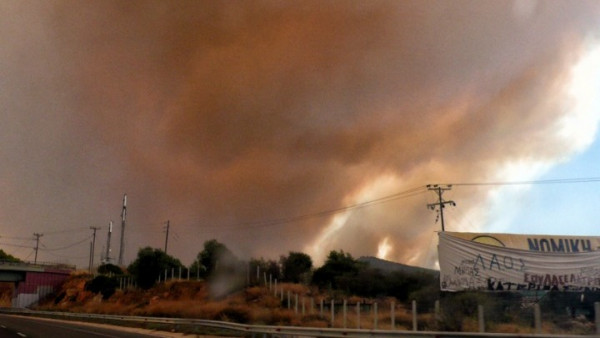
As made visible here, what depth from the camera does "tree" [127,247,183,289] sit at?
262ft

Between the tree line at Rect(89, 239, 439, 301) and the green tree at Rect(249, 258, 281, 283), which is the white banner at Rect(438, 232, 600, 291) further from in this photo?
the green tree at Rect(249, 258, 281, 283)

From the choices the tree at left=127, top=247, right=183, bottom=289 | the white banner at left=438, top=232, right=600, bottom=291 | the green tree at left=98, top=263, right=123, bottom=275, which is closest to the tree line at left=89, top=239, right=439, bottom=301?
the tree at left=127, top=247, right=183, bottom=289

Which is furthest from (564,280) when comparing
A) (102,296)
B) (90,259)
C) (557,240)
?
(90,259)

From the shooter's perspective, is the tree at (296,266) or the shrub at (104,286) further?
the shrub at (104,286)

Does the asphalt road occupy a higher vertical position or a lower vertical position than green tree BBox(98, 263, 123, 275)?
lower

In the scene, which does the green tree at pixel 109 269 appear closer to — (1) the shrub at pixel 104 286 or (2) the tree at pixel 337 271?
(1) the shrub at pixel 104 286

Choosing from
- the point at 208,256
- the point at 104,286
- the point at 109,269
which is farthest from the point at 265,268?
the point at 109,269

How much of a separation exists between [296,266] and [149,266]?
24092 millimetres

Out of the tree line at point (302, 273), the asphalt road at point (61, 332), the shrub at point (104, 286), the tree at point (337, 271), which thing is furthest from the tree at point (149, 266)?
the asphalt road at point (61, 332)

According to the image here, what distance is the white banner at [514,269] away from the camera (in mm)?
33125

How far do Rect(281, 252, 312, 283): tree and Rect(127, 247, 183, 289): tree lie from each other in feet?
66.2

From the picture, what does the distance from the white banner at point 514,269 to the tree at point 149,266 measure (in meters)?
53.9

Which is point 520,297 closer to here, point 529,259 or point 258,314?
point 529,259

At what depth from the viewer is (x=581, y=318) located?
27.6m
